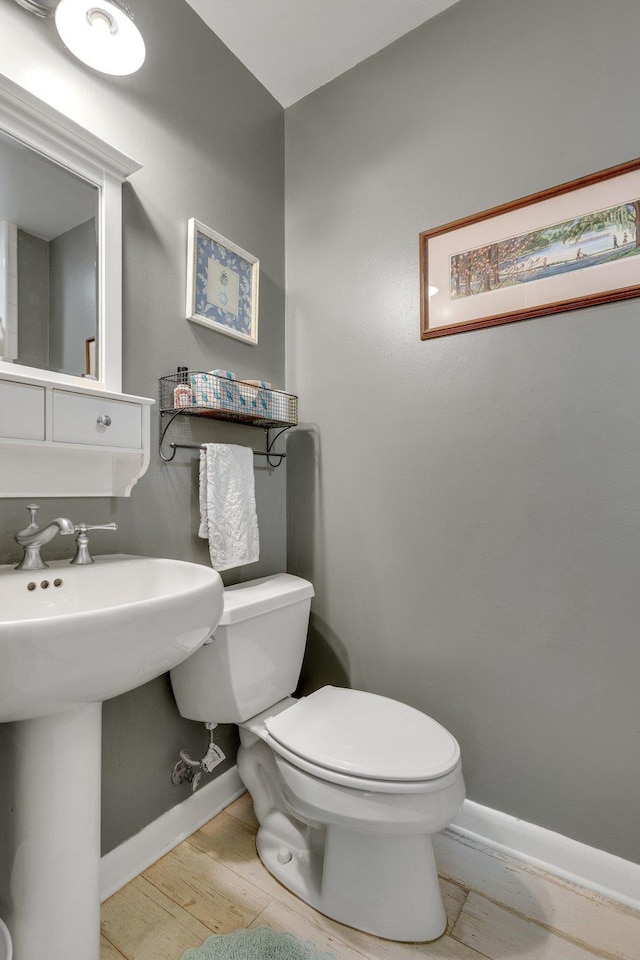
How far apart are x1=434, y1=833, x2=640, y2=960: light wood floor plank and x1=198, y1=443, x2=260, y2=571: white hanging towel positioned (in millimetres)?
1041

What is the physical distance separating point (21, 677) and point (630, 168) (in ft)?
5.48

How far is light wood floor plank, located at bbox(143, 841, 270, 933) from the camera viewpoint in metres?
1.10

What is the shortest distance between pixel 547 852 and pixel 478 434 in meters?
1.15

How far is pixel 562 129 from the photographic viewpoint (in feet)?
4.09

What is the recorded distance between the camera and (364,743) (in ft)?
3.55

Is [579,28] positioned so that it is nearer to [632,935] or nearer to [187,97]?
[187,97]

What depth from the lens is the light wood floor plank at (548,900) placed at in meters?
1.05

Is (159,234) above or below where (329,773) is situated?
above

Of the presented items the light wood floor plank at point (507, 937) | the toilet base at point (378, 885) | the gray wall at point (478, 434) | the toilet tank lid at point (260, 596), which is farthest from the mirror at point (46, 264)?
the light wood floor plank at point (507, 937)

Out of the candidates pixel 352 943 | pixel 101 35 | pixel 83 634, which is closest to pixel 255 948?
pixel 352 943

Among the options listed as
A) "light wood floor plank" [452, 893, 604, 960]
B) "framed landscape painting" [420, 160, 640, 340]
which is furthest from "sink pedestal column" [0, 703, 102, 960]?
"framed landscape painting" [420, 160, 640, 340]

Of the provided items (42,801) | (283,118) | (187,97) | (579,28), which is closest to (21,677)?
(42,801)

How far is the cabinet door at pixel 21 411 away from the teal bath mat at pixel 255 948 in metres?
1.15

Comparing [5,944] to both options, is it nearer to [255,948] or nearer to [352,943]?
[255,948]
